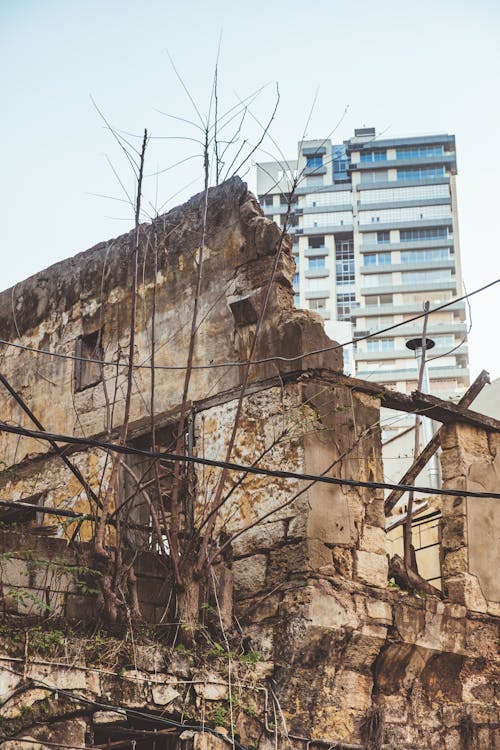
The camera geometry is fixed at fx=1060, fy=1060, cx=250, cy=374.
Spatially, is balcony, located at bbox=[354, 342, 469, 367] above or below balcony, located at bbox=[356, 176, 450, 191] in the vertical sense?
below

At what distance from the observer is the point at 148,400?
982 cm

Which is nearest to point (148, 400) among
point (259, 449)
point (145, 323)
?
point (145, 323)

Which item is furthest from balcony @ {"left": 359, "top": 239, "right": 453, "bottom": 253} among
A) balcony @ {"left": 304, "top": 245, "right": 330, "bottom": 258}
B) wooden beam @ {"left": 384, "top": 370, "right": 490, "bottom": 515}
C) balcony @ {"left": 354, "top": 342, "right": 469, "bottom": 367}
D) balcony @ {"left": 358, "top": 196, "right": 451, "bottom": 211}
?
wooden beam @ {"left": 384, "top": 370, "right": 490, "bottom": 515}

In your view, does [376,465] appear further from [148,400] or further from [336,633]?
[148,400]

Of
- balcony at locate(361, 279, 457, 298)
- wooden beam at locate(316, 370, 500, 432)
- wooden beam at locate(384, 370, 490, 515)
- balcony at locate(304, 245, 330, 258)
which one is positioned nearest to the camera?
wooden beam at locate(316, 370, 500, 432)

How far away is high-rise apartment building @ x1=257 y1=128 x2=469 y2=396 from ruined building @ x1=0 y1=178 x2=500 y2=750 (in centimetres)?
5992

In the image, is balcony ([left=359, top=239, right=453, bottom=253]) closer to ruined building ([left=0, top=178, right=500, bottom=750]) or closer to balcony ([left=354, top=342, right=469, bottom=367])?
balcony ([left=354, top=342, right=469, bottom=367])

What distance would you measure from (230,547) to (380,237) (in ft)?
216

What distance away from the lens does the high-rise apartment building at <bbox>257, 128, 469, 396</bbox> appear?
71125 mm

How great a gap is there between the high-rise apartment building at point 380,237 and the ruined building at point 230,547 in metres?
59.9

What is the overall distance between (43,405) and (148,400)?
174 cm

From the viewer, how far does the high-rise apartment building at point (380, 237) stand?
7112cm

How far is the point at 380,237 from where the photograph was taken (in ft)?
239

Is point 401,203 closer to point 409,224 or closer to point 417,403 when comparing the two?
point 409,224
